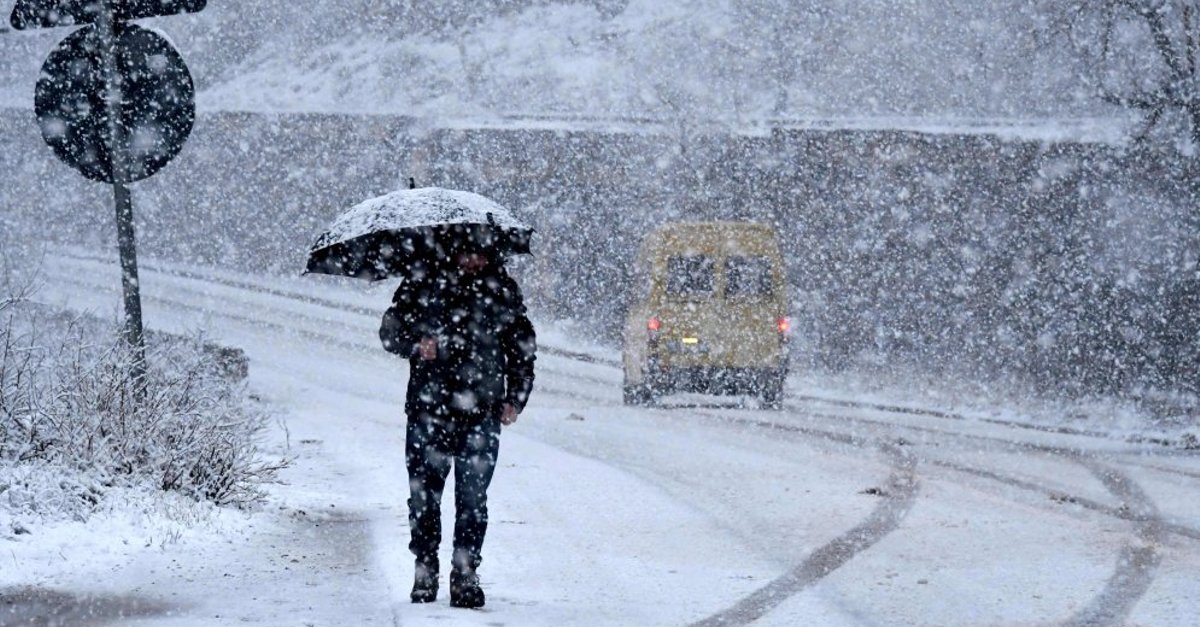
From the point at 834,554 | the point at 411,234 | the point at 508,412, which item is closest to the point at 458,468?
the point at 508,412

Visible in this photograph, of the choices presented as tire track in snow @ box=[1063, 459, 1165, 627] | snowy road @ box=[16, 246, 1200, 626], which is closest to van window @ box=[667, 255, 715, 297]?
snowy road @ box=[16, 246, 1200, 626]

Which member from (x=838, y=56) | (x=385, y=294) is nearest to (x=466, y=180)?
(x=385, y=294)

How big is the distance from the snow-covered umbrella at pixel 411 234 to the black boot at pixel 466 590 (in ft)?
4.41

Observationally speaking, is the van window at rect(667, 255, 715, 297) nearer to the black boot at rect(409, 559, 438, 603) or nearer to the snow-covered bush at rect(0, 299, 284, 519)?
the snow-covered bush at rect(0, 299, 284, 519)

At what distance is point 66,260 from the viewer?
42000 millimetres

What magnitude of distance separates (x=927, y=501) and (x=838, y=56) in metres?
28.2

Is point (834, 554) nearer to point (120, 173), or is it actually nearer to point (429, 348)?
point (429, 348)

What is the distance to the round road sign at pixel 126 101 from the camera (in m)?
8.48

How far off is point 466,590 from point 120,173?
3521 mm

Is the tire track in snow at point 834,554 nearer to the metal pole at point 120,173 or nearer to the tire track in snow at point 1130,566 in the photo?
the tire track in snow at point 1130,566

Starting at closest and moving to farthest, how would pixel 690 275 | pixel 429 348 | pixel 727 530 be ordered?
pixel 429 348
pixel 727 530
pixel 690 275

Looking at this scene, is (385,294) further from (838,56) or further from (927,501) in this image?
(927,501)

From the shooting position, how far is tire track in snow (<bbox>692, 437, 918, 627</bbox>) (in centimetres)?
680

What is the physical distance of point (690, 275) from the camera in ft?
57.4
